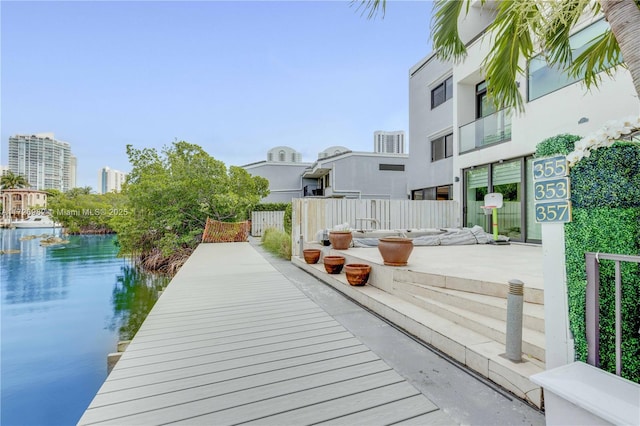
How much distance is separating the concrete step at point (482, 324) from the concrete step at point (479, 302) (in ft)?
0.12

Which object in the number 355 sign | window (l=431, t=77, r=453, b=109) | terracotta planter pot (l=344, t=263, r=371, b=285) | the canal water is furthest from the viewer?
window (l=431, t=77, r=453, b=109)

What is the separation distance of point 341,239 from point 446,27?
3673 mm

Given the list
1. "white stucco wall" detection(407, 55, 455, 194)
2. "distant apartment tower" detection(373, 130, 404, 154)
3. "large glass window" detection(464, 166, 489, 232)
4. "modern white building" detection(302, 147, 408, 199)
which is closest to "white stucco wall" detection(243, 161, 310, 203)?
"modern white building" detection(302, 147, 408, 199)

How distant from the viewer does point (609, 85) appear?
466cm

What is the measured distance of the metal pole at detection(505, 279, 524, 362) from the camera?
5.91 feet

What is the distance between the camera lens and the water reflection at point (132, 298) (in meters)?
7.27

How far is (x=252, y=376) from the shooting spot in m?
1.88

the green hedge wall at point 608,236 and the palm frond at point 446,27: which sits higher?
the palm frond at point 446,27

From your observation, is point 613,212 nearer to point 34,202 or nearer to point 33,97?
point 33,97

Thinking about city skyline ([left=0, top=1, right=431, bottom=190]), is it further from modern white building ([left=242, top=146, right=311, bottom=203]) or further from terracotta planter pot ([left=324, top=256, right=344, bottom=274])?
modern white building ([left=242, top=146, right=311, bottom=203])

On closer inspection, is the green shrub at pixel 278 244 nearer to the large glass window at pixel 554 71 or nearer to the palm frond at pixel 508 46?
the palm frond at pixel 508 46

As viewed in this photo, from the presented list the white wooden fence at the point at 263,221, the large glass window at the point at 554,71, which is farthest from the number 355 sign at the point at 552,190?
the white wooden fence at the point at 263,221

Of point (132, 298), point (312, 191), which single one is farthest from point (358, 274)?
point (312, 191)

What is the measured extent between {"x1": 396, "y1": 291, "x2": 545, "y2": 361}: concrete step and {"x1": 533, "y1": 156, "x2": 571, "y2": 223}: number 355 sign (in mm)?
953
